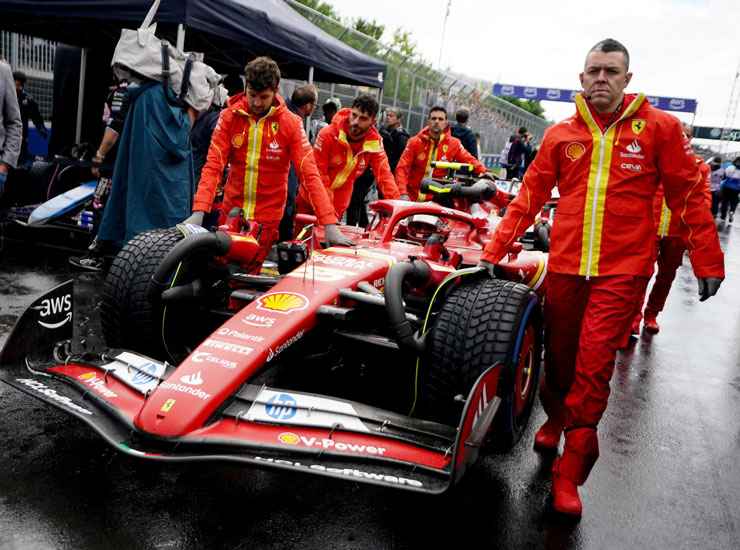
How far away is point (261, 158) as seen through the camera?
499cm

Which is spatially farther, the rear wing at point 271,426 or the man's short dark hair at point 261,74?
the man's short dark hair at point 261,74

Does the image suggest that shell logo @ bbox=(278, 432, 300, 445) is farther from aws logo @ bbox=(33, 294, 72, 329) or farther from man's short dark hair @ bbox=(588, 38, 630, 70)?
man's short dark hair @ bbox=(588, 38, 630, 70)

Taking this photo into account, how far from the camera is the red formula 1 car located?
2621mm

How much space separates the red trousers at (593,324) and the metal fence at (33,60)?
473 inches

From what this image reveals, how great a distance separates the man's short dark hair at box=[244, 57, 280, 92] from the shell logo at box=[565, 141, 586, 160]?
2065 millimetres

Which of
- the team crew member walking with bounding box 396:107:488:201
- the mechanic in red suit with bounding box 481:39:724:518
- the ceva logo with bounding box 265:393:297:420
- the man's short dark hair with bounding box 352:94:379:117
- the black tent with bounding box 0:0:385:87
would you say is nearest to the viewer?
the ceva logo with bounding box 265:393:297:420

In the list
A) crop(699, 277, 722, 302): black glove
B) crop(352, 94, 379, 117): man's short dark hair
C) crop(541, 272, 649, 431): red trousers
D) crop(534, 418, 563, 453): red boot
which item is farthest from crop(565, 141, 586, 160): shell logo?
crop(352, 94, 379, 117): man's short dark hair

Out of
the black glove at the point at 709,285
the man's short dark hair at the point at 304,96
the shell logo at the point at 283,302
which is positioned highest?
the man's short dark hair at the point at 304,96

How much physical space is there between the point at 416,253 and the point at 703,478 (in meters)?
1.95

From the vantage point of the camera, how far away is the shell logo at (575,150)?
328 centimetres

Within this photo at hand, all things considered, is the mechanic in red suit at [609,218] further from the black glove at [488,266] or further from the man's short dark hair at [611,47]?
the black glove at [488,266]

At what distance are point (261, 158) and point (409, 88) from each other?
41.8 feet

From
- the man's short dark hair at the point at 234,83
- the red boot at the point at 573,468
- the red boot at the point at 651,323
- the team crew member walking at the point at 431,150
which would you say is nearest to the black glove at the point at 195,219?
the red boot at the point at 573,468

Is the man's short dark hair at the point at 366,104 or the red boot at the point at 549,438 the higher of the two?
the man's short dark hair at the point at 366,104
